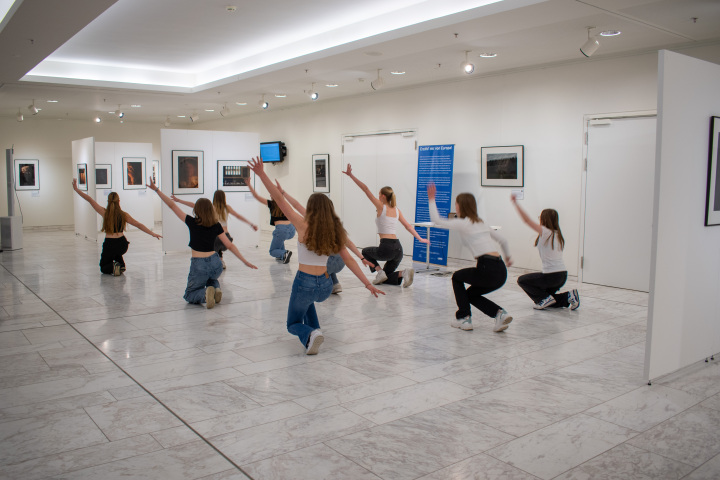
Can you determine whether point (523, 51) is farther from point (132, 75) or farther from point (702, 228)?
point (132, 75)

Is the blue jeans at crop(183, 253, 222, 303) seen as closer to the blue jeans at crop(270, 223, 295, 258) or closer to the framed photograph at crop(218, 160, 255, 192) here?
the blue jeans at crop(270, 223, 295, 258)

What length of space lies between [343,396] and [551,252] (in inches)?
173

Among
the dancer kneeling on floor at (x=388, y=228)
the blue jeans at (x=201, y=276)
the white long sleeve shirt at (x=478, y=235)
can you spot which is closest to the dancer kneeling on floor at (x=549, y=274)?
the white long sleeve shirt at (x=478, y=235)

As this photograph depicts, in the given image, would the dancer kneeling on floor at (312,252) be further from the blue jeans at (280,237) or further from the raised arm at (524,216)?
Result: the blue jeans at (280,237)

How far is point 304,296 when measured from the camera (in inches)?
229

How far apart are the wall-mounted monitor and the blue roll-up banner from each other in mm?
6122

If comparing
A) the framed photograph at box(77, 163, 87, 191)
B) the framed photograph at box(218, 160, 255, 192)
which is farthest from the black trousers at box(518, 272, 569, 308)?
the framed photograph at box(77, 163, 87, 191)

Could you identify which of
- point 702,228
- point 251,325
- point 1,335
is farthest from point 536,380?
point 1,335

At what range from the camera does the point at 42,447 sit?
3949 mm

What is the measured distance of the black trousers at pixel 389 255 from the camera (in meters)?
9.68

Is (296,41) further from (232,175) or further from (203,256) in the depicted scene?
(203,256)

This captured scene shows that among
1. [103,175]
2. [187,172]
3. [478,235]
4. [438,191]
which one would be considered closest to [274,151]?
[187,172]

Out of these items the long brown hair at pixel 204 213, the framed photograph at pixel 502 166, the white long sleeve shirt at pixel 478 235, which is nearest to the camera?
the white long sleeve shirt at pixel 478 235

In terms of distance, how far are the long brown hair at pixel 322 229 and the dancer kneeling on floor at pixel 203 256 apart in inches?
105
